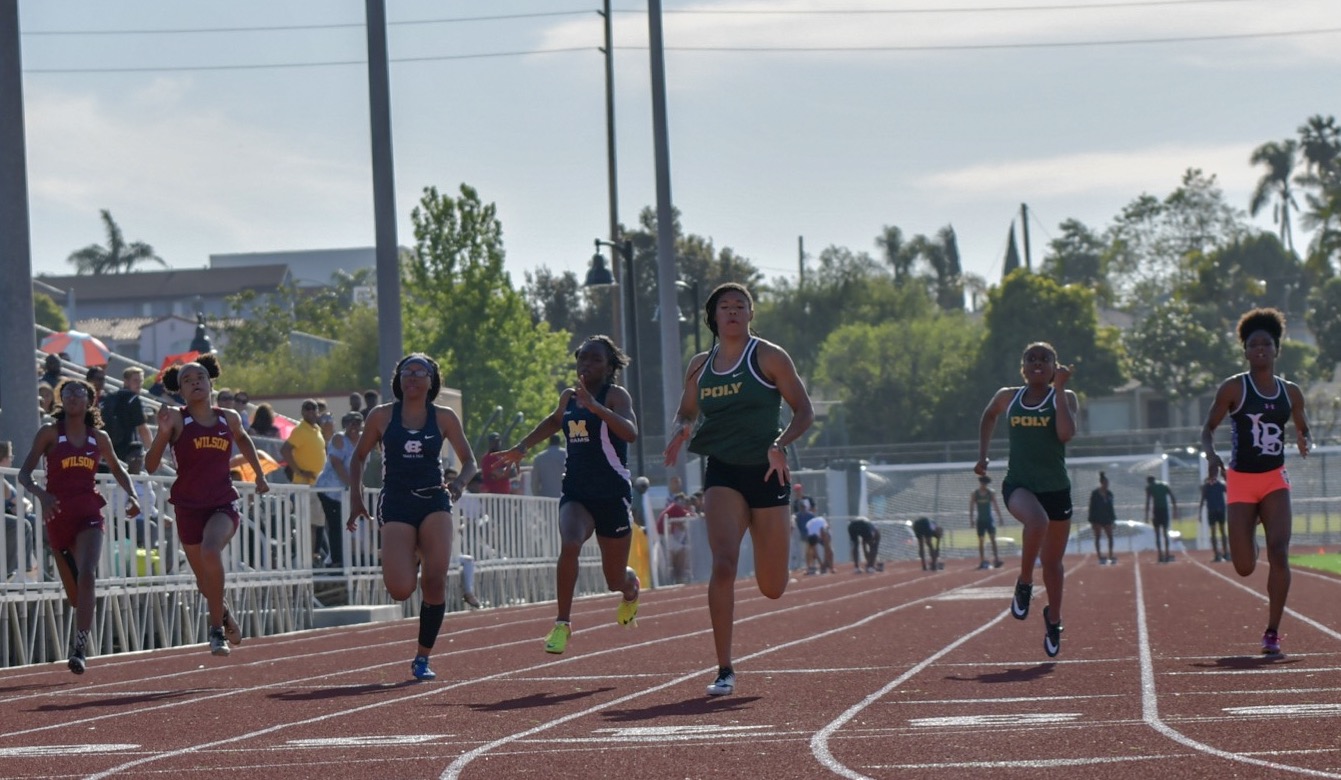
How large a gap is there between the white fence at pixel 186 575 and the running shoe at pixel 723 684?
6649mm

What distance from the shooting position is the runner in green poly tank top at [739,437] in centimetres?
1023

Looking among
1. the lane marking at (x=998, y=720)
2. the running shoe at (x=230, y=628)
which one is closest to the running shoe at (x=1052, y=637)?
the lane marking at (x=998, y=720)

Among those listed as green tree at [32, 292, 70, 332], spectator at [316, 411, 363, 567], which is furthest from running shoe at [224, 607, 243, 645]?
green tree at [32, 292, 70, 332]

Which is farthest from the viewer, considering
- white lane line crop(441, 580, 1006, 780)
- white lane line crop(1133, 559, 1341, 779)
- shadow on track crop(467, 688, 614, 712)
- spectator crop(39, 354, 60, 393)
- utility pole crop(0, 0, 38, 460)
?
spectator crop(39, 354, 60, 393)

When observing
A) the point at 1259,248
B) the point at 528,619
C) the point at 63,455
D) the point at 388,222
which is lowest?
the point at 528,619

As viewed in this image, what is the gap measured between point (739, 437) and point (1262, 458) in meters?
3.77

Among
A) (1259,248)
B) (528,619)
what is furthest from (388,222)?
(1259,248)

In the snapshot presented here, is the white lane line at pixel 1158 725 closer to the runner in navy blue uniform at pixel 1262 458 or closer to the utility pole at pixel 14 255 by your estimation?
the runner in navy blue uniform at pixel 1262 458

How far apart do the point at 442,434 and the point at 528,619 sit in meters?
9.44

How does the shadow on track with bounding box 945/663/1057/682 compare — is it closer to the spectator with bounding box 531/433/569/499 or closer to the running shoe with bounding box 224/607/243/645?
the running shoe with bounding box 224/607/243/645

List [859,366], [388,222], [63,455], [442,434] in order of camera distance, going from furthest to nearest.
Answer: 1. [859,366]
2. [388,222]
3. [63,455]
4. [442,434]

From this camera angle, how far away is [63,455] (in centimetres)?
1388

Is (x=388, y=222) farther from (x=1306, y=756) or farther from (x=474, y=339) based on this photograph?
(x=474, y=339)

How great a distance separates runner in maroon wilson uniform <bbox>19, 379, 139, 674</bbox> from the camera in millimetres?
13750
